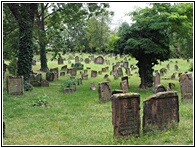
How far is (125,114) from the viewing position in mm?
7637

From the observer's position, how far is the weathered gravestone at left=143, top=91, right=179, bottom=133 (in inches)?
312

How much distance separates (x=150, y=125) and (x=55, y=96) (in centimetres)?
841

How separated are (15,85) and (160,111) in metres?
9.22

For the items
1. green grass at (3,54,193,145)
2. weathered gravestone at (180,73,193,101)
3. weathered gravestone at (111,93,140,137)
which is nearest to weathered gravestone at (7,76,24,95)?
green grass at (3,54,193,145)

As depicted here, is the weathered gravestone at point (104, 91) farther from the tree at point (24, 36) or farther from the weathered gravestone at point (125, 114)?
the weathered gravestone at point (125, 114)

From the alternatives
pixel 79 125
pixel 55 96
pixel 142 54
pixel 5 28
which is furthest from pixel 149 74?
pixel 5 28

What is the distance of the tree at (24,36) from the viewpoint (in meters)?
17.3

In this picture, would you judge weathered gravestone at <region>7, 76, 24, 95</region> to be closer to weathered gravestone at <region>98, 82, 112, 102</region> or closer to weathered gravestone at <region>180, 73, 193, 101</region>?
weathered gravestone at <region>98, 82, 112, 102</region>

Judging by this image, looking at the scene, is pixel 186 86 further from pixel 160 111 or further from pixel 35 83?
pixel 35 83

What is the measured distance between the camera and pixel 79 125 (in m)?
9.64

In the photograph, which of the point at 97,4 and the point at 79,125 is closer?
the point at 79,125

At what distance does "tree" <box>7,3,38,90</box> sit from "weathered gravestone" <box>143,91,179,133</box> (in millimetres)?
10545

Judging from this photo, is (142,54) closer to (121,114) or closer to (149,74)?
(149,74)

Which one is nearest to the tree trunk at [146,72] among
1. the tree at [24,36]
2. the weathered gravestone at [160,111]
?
the tree at [24,36]
